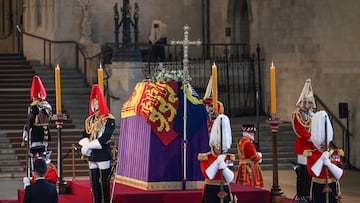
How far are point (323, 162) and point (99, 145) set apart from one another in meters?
3.00

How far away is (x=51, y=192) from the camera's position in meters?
11.2

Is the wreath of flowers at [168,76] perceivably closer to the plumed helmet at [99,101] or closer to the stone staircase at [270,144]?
the plumed helmet at [99,101]

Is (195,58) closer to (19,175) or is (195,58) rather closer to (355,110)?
(355,110)

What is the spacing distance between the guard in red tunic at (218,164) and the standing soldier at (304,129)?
7.38 ft

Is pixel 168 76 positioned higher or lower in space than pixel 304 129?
higher

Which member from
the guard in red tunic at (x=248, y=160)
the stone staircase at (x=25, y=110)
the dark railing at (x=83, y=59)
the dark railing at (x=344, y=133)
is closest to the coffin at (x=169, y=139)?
the guard in red tunic at (x=248, y=160)

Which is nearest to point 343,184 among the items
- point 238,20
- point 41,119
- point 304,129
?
point 304,129

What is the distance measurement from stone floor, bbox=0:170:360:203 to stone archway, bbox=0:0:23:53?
13.9 metres

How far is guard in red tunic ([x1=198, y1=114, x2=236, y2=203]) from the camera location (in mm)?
12953

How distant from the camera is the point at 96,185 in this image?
1469 centimetres

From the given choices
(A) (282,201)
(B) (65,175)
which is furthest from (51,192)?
(B) (65,175)

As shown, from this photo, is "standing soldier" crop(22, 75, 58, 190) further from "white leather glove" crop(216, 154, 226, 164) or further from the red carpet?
"white leather glove" crop(216, 154, 226, 164)

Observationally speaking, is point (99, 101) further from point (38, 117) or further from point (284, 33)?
point (284, 33)

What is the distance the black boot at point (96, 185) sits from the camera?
14656mm
